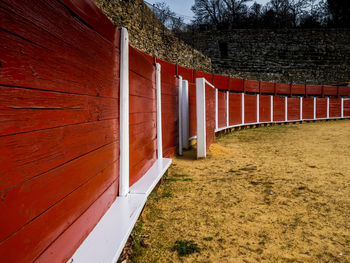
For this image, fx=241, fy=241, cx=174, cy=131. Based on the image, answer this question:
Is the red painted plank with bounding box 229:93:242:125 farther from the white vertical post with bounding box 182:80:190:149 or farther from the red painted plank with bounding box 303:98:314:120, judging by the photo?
Result: the red painted plank with bounding box 303:98:314:120

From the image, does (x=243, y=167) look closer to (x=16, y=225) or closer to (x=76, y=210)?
(x=76, y=210)

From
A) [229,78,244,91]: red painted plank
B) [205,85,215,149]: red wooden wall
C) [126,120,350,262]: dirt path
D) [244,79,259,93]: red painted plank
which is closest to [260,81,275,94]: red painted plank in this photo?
[244,79,259,93]: red painted plank

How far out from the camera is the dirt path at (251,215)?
146cm

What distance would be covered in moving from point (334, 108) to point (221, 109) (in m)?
10.7

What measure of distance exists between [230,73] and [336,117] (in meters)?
7.35

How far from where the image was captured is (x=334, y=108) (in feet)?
47.3

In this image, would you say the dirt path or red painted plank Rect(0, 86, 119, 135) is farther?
the dirt path

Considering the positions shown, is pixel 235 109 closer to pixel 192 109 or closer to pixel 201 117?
pixel 192 109

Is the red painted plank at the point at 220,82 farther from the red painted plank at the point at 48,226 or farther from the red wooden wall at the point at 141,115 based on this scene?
the red painted plank at the point at 48,226

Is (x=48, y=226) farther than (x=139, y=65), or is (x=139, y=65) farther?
(x=139, y=65)

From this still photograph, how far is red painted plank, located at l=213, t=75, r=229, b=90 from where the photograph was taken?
1363 centimetres

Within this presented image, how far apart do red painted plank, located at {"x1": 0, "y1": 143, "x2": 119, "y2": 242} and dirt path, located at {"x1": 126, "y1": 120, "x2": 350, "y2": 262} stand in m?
0.67

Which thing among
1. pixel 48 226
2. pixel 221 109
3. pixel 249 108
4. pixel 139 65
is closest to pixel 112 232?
pixel 48 226

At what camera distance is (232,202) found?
2221mm
